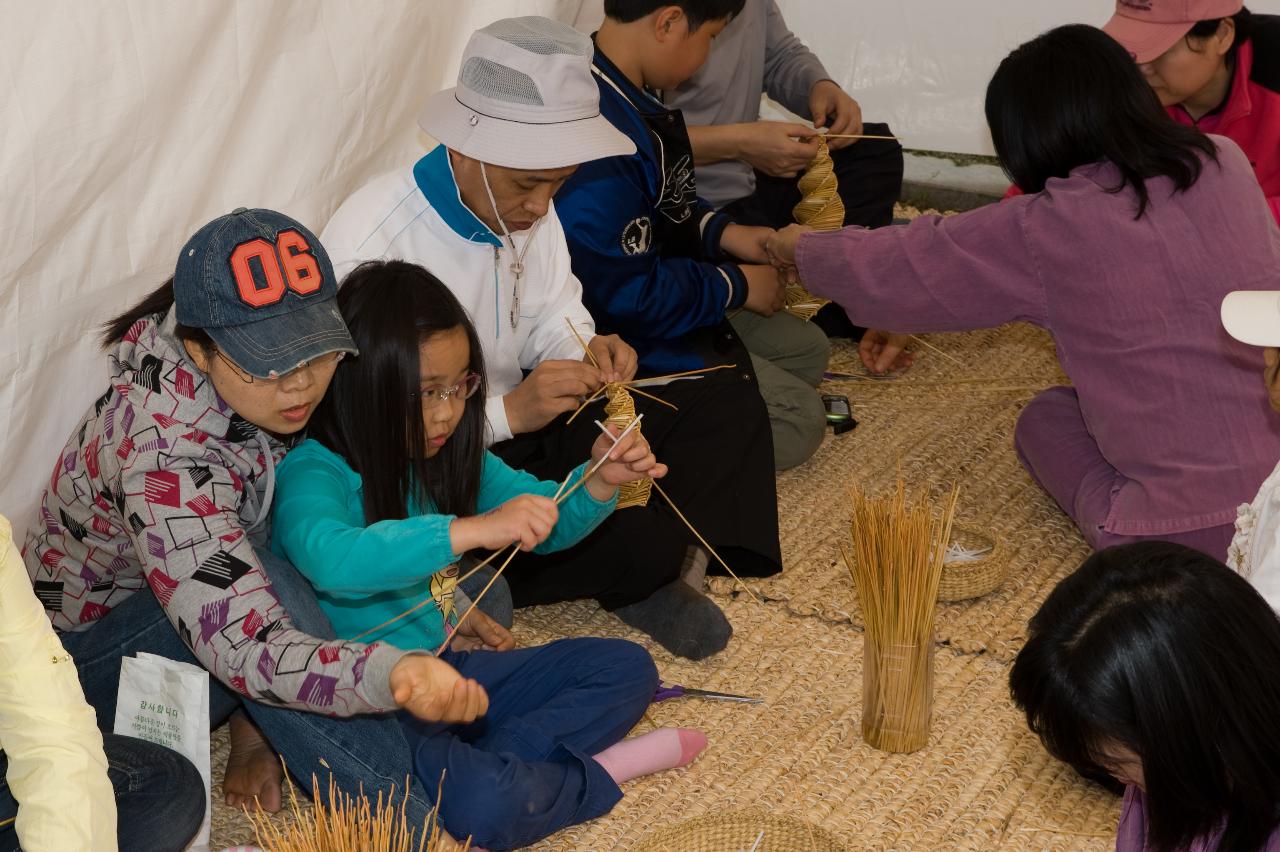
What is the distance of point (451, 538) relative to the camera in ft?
5.57

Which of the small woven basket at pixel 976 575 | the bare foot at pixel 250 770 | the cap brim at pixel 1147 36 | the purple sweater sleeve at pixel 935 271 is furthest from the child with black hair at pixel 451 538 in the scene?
the cap brim at pixel 1147 36

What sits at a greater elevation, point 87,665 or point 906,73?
point 906,73

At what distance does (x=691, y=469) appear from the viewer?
2.46m

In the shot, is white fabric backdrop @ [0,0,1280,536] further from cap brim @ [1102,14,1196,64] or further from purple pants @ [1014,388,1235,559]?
purple pants @ [1014,388,1235,559]

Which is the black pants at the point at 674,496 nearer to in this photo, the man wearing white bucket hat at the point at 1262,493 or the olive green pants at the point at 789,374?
the olive green pants at the point at 789,374

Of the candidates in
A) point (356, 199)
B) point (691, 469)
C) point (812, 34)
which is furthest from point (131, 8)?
point (812, 34)

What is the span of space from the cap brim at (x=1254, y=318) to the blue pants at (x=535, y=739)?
929mm

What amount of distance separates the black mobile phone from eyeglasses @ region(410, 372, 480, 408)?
4.11ft

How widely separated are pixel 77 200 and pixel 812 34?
2.38 metres

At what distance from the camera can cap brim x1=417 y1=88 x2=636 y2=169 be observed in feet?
6.67

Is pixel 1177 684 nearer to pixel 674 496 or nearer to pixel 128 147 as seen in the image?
pixel 674 496

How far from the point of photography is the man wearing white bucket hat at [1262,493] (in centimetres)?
163

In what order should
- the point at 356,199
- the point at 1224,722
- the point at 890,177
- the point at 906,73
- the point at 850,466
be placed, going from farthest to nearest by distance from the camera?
the point at 906,73, the point at 890,177, the point at 850,466, the point at 356,199, the point at 1224,722

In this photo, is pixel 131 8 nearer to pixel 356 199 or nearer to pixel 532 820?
pixel 356 199
